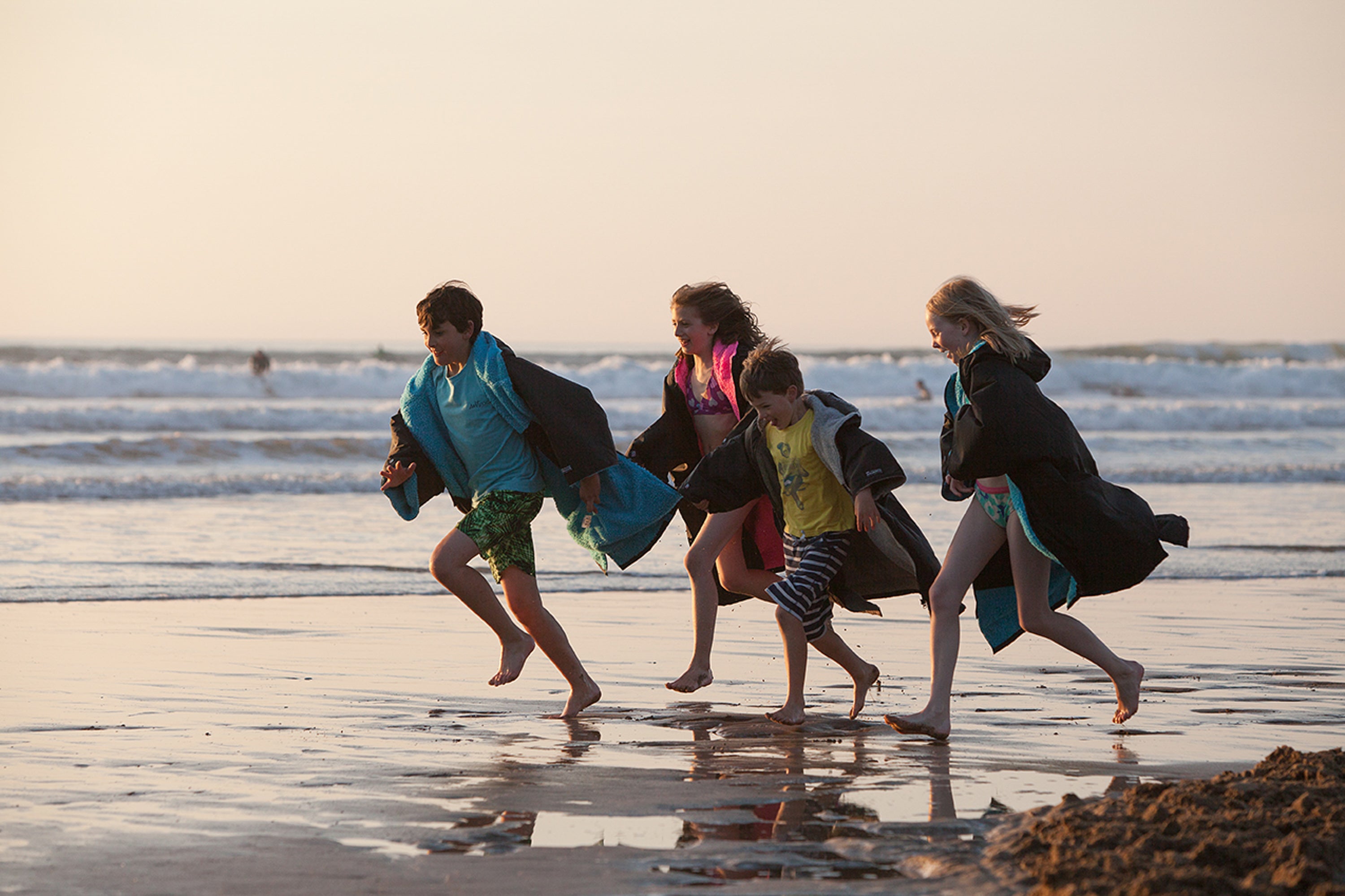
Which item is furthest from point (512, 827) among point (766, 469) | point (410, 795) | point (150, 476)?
point (150, 476)

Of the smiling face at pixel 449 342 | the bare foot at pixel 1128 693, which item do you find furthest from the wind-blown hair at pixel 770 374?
the bare foot at pixel 1128 693

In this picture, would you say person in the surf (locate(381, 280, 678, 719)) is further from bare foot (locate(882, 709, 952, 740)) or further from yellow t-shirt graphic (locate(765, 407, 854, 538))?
bare foot (locate(882, 709, 952, 740))

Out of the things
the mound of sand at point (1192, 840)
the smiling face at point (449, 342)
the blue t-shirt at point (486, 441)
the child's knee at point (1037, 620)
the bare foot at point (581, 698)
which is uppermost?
the smiling face at point (449, 342)

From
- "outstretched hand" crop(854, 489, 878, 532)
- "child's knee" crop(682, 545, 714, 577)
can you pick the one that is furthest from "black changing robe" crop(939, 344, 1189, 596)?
"child's knee" crop(682, 545, 714, 577)

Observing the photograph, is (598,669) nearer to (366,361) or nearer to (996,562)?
(996,562)

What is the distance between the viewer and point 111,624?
790cm

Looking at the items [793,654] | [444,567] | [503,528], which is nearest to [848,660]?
[793,654]

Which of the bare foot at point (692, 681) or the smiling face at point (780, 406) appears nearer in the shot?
the smiling face at point (780, 406)

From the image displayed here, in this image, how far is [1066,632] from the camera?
5520 mm

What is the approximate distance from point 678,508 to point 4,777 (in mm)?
2924

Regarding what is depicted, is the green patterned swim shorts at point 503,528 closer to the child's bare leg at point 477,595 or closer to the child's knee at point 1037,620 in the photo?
the child's bare leg at point 477,595

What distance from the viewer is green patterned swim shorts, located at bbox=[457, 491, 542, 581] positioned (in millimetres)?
5930

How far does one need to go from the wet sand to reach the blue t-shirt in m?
0.90

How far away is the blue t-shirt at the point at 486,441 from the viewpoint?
597 centimetres
